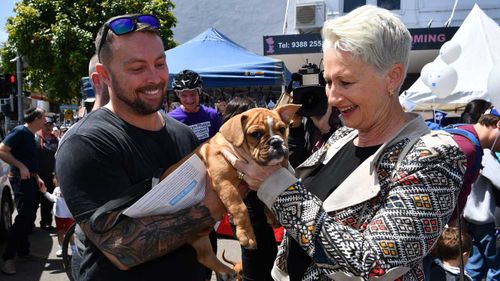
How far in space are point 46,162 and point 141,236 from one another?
7.52 metres

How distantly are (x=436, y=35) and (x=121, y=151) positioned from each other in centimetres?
2000

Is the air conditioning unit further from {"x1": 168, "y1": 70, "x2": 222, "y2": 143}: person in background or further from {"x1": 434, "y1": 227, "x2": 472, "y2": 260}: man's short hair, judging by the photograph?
{"x1": 434, "y1": 227, "x2": 472, "y2": 260}: man's short hair

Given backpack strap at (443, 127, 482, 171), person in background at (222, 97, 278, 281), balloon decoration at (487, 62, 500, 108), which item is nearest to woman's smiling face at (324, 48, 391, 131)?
backpack strap at (443, 127, 482, 171)

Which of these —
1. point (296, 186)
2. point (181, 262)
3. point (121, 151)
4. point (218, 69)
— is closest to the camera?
point (296, 186)

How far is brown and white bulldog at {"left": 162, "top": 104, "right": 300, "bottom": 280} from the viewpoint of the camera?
211 cm

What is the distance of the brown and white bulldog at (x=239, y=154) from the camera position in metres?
2.11

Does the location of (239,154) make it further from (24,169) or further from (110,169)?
(24,169)

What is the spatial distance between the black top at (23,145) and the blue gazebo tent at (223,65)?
2541mm

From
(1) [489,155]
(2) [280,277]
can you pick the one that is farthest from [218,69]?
(2) [280,277]

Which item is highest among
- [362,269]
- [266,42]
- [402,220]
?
[402,220]

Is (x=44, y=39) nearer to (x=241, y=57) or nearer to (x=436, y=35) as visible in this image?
(x=241, y=57)

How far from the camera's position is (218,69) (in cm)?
847

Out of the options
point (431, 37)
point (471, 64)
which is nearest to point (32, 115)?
point (471, 64)

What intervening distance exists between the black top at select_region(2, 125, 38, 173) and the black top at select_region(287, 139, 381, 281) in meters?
6.08
